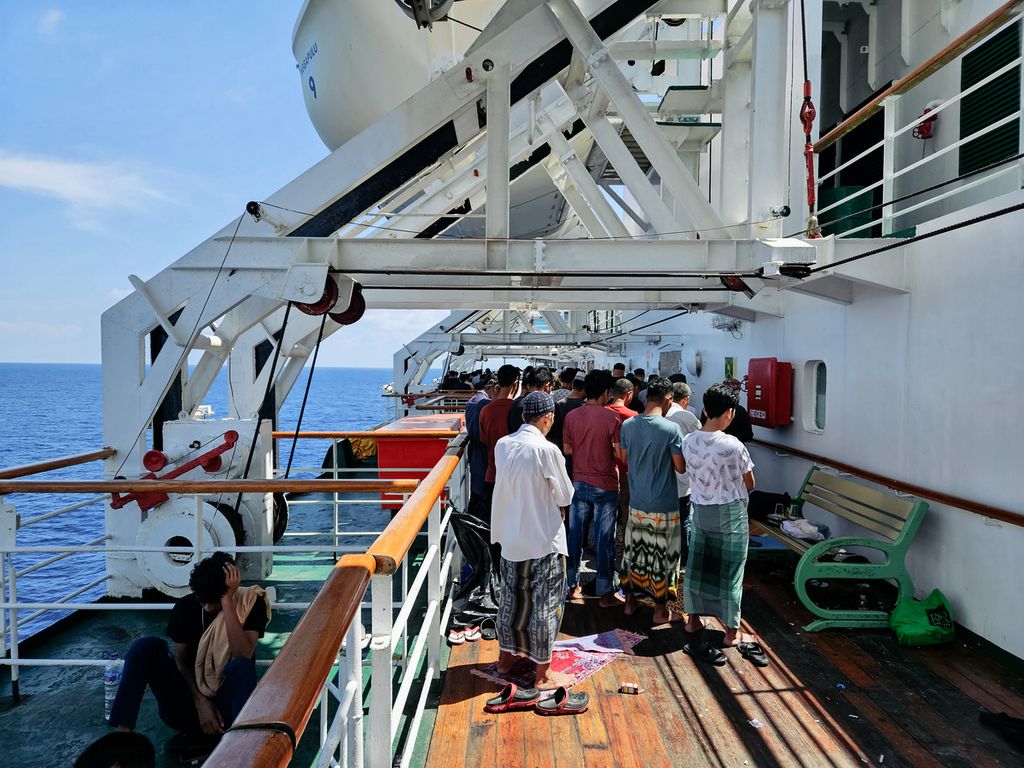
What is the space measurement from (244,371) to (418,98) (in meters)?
4.40

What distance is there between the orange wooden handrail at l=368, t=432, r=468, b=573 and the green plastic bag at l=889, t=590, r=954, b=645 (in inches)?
117

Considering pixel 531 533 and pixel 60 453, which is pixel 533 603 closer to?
pixel 531 533

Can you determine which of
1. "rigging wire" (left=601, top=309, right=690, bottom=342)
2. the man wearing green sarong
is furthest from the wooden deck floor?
"rigging wire" (left=601, top=309, right=690, bottom=342)

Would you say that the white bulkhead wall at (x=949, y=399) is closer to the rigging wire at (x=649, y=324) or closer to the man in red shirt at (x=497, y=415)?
the man in red shirt at (x=497, y=415)

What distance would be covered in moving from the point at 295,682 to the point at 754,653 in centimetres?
333

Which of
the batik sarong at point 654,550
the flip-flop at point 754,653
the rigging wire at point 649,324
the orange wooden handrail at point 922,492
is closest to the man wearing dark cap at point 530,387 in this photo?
the batik sarong at point 654,550

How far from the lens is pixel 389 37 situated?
7.64 meters

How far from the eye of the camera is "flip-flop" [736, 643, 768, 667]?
374 centimetres

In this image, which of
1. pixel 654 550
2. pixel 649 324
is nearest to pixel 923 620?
pixel 654 550

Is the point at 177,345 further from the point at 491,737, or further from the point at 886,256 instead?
the point at 886,256

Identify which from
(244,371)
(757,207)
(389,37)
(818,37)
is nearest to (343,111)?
(389,37)

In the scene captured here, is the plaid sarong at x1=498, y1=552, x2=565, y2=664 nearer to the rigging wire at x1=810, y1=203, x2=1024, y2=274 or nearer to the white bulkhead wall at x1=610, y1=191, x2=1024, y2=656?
the rigging wire at x1=810, y1=203, x2=1024, y2=274

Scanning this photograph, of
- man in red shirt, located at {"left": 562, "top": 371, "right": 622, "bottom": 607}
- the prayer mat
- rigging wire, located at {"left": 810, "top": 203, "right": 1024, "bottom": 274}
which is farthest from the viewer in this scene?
man in red shirt, located at {"left": 562, "top": 371, "right": 622, "bottom": 607}

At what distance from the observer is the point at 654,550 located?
4.13m
